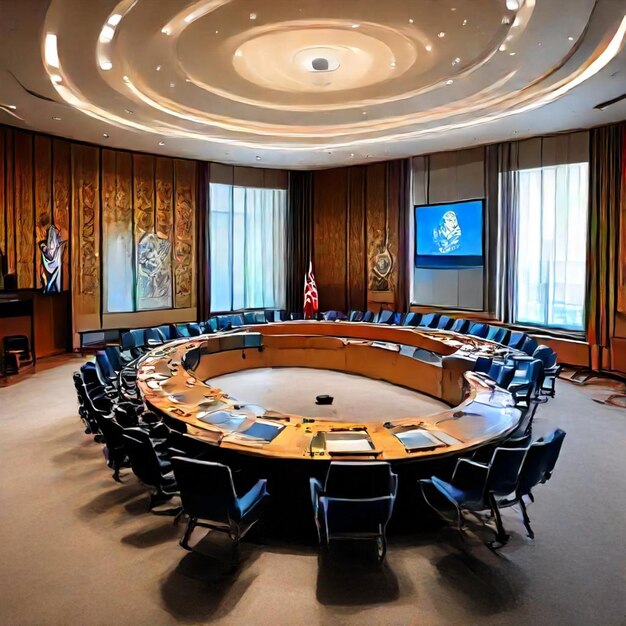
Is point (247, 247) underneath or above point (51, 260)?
above

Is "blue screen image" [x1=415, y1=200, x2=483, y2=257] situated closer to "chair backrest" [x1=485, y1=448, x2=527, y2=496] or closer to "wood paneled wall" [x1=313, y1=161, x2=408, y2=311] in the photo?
"wood paneled wall" [x1=313, y1=161, x2=408, y2=311]

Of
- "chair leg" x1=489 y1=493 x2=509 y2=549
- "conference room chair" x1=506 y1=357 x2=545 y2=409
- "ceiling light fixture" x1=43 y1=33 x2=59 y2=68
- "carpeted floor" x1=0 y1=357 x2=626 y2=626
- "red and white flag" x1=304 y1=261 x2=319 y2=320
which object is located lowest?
"carpeted floor" x1=0 y1=357 x2=626 y2=626

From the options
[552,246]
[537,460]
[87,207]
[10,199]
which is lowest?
[537,460]

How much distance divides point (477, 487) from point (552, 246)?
8.42 metres

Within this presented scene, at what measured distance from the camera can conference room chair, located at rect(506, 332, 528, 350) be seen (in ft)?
28.0

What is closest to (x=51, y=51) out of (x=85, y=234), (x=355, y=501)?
(x=85, y=234)

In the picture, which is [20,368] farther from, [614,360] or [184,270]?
[614,360]

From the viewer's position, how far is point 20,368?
9883 millimetres

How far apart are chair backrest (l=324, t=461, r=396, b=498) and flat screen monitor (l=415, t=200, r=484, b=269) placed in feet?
30.9

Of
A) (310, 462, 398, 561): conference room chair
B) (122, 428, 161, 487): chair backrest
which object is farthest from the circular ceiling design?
(310, 462, 398, 561): conference room chair

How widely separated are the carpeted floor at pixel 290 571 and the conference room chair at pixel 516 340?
3.74 m

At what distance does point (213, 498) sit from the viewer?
3.44 metres

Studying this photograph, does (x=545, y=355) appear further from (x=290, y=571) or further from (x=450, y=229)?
(x=450, y=229)

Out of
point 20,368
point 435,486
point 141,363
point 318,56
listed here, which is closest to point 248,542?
point 435,486
